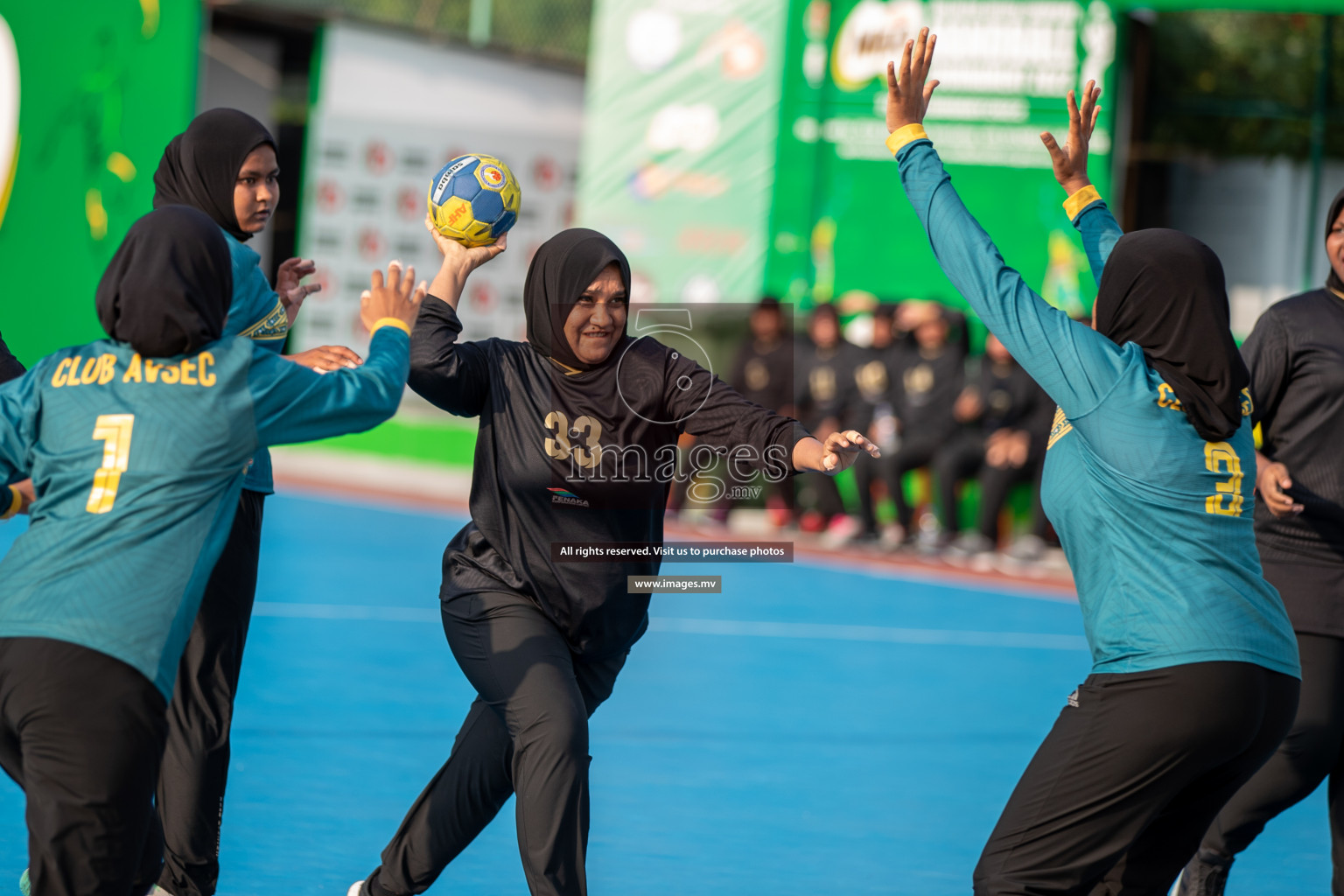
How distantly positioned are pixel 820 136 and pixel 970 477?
4.37 meters

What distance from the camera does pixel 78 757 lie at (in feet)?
10.3

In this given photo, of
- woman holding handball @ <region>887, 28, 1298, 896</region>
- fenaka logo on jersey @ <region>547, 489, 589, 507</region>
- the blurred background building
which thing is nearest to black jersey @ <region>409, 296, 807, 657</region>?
fenaka logo on jersey @ <region>547, 489, 589, 507</region>

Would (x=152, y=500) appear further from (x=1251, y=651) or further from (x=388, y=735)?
(x=388, y=735)

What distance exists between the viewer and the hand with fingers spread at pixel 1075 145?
4.55m

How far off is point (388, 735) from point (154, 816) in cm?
347

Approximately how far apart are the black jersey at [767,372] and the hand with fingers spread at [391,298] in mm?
11589

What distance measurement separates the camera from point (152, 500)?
3271 millimetres

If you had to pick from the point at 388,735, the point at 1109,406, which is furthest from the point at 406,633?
the point at 1109,406

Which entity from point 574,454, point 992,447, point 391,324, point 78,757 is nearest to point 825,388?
point 992,447

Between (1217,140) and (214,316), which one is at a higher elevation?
(1217,140)

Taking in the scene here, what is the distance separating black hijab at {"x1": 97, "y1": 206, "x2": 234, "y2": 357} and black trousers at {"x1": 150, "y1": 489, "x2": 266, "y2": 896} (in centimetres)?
117

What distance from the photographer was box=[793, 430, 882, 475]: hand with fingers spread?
13.4ft

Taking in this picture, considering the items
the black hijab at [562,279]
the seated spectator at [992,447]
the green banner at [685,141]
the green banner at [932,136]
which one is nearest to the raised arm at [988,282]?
the black hijab at [562,279]

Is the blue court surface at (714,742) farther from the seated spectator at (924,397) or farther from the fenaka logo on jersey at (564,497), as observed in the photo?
the seated spectator at (924,397)
